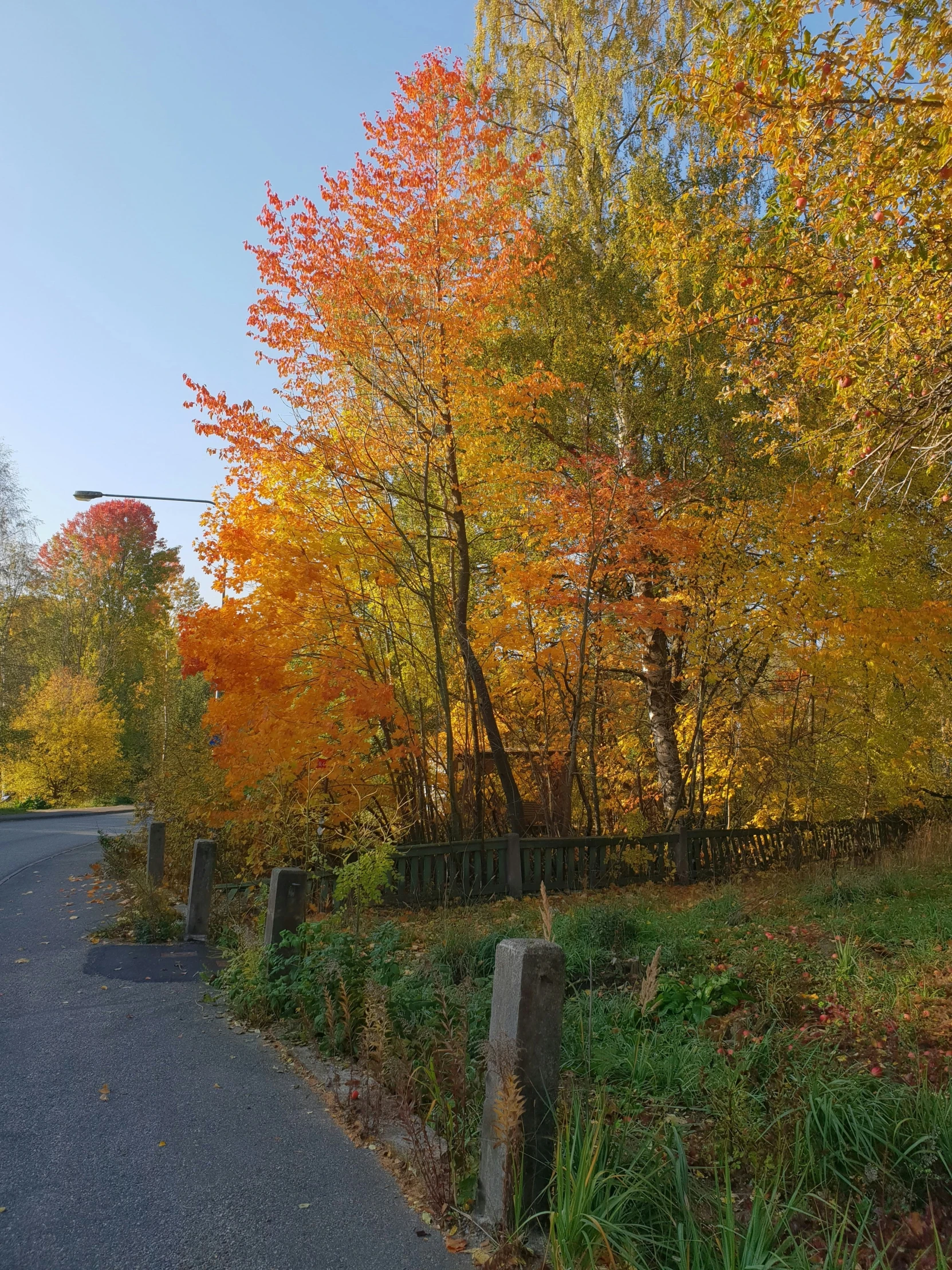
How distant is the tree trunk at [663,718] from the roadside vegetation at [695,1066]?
7.34 meters

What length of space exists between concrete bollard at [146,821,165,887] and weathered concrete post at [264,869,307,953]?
4.60 metres

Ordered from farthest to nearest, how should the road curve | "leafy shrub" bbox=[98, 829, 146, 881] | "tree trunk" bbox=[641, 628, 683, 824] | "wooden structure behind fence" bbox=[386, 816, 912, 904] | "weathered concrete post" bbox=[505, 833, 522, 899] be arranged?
1. "tree trunk" bbox=[641, 628, 683, 824]
2. the road curve
3. "leafy shrub" bbox=[98, 829, 146, 881]
4. "weathered concrete post" bbox=[505, 833, 522, 899]
5. "wooden structure behind fence" bbox=[386, 816, 912, 904]

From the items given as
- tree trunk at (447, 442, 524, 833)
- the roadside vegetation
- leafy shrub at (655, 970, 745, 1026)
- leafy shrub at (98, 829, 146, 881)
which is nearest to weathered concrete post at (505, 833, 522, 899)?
tree trunk at (447, 442, 524, 833)

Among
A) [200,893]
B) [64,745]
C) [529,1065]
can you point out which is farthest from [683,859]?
[64,745]

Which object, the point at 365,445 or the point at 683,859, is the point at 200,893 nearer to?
the point at 365,445

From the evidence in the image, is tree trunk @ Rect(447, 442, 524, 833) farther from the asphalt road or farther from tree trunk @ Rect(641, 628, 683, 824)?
the asphalt road

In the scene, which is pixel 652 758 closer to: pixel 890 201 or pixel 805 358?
pixel 805 358

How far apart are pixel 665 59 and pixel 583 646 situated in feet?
37.3

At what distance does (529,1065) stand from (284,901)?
123 inches

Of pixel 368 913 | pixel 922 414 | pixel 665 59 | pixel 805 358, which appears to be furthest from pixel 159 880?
pixel 665 59

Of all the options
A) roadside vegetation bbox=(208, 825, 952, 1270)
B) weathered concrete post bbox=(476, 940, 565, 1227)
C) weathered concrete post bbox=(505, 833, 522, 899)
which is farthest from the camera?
weathered concrete post bbox=(505, 833, 522, 899)

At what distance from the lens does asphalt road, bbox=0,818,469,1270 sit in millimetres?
2736

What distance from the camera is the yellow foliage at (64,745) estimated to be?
2748 cm

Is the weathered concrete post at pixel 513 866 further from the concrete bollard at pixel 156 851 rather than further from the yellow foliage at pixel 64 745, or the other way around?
the yellow foliage at pixel 64 745
